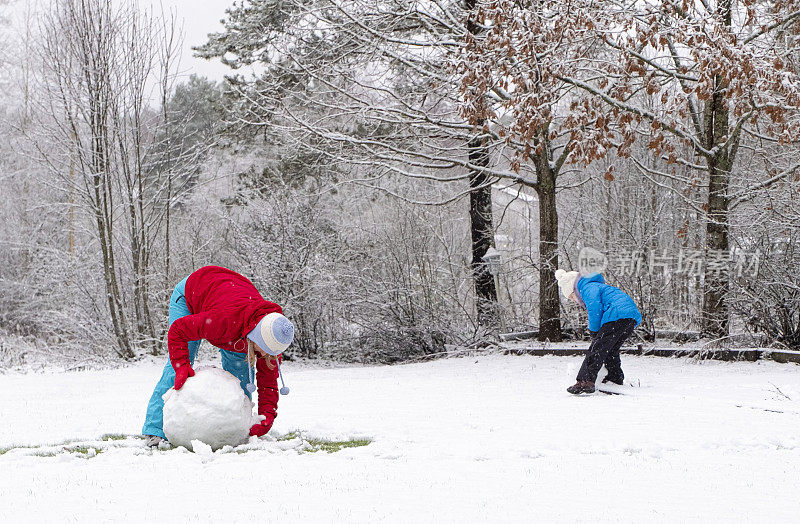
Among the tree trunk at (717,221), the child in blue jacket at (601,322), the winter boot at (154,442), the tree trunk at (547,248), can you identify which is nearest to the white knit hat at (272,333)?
the winter boot at (154,442)

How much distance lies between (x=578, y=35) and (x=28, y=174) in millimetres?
21913

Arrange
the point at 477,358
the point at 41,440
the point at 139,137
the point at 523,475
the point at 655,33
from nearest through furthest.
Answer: the point at 523,475 < the point at 41,440 < the point at 655,33 < the point at 477,358 < the point at 139,137

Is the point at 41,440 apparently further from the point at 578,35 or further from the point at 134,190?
the point at 134,190

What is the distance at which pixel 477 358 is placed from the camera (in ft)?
44.1

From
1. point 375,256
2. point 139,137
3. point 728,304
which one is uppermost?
point 139,137

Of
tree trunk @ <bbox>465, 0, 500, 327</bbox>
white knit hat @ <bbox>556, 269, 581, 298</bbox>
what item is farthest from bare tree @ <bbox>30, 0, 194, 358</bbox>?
white knit hat @ <bbox>556, 269, 581, 298</bbox>

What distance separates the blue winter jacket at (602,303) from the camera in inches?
325

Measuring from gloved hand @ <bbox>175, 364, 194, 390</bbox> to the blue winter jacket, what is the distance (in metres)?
4.61

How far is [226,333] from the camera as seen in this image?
539 centimetres

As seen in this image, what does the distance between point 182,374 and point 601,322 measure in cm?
476

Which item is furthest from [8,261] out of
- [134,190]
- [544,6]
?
[544,6]

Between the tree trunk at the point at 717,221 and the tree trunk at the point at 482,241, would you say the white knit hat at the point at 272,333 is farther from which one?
the tree trunk at the point at 482,241

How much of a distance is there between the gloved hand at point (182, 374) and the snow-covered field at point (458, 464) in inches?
18.5

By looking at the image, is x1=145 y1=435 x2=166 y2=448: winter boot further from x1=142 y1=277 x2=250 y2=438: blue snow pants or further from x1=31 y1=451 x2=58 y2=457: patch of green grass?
x1=31 y1=451 x2=58 y2=457: patch of green grass
